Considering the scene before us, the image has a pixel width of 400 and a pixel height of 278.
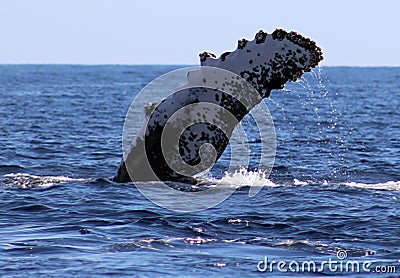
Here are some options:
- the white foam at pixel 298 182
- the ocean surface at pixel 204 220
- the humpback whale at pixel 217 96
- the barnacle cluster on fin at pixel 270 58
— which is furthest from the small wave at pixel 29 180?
the white foam at pixel 298 182

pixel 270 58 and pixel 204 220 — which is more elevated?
pixel 270 58

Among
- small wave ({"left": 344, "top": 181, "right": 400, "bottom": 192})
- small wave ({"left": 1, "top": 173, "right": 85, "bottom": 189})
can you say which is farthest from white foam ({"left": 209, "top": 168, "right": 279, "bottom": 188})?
small wave ({"left": 1, "top": 173, "right": 85, "bottom": 189})

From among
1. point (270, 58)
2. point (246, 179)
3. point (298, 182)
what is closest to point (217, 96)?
point (270, 58)

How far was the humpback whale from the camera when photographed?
14.5m

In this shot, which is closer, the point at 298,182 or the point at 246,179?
the point at 298,182

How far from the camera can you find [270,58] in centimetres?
1452

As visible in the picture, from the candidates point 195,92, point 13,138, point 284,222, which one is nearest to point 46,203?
point 195,92

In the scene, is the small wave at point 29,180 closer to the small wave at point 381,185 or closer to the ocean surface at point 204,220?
the ocean surface at point 204,220

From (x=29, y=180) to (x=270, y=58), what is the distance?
5640 mm

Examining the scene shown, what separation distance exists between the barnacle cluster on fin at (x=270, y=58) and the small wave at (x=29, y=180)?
4.20 meters

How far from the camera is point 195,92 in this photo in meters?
14.7

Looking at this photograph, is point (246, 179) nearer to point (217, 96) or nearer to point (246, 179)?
point (246, 179)

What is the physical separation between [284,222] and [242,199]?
213 cm

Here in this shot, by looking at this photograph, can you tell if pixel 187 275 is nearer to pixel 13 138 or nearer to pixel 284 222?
pixel 284 222
